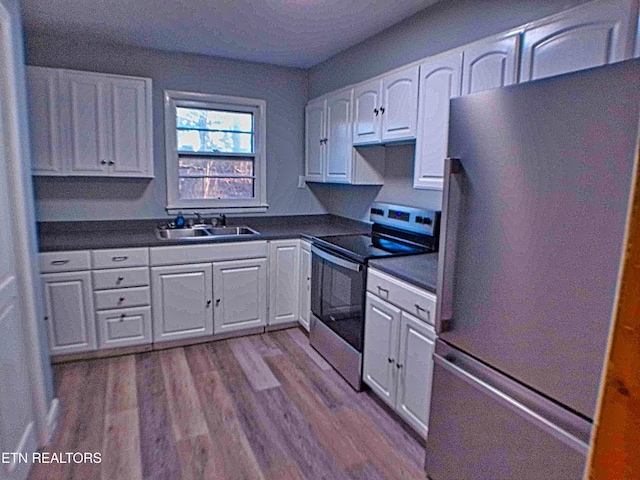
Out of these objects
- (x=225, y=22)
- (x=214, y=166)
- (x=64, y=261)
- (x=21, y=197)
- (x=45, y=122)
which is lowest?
(x=64, y=261)

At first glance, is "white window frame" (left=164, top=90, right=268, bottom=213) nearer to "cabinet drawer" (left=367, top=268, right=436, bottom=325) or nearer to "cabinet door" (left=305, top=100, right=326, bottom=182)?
"cabinet door" (left=305, top=100, right=326, bottom=182)

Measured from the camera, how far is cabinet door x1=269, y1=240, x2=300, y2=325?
3.32 meters

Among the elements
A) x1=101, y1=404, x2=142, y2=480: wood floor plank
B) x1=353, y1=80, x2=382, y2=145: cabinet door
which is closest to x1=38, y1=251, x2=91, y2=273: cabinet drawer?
x1=101, y1=404, x2=142, y2=480: wood floor plank

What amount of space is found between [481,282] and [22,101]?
Result: 88.1 inches

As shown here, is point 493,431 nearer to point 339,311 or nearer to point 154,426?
point 339,311

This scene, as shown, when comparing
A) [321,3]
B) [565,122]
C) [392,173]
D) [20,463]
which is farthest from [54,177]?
[565,122]

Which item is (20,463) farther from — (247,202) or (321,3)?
(321,3)

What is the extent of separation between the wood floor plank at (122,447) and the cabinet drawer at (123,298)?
848 millimetres

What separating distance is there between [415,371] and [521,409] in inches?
27.4

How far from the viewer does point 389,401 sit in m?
2.21

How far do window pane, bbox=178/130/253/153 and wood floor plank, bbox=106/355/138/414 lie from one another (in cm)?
181

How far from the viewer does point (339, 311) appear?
8.89 feet

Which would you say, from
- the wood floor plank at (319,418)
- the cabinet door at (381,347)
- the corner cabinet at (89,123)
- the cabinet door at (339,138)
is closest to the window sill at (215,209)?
the corner cabinet at (89,123)

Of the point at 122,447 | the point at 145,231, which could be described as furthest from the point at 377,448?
the point at 145,231
